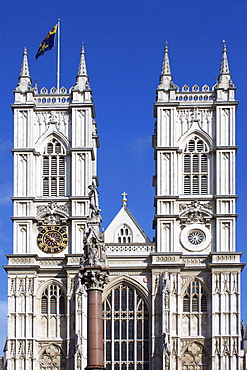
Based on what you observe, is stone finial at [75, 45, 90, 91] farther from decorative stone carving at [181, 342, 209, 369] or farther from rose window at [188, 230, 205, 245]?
decorative stone carving at [181, 342, 209, 369]

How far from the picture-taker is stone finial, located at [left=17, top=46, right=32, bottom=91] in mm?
65312

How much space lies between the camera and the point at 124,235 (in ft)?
208

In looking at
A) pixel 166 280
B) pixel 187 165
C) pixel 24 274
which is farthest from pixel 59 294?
pixel 187 165

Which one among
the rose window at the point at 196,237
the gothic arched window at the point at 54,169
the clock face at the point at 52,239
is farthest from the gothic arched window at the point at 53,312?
the rose window at the point at 196,237

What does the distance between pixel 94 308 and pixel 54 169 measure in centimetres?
2408

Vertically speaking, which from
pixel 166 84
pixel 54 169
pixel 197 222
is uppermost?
pixel 166 84

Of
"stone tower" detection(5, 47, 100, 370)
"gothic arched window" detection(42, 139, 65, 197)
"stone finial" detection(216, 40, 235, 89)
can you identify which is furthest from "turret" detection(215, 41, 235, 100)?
"gothic arched window" detection(42, 139, 65, 197)

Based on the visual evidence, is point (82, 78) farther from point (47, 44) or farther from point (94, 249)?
point (94, 249)

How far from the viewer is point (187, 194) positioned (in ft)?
208

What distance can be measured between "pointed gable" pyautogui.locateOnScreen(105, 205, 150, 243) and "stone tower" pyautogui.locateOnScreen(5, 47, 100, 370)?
1.91 m

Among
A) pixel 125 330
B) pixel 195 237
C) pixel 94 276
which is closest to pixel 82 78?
pixel 195 237

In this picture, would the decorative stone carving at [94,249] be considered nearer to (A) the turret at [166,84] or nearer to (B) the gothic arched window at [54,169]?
(B) the gothic arched window at [54,169]

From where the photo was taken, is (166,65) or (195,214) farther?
(166,65)

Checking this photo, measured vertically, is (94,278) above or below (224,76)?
below
